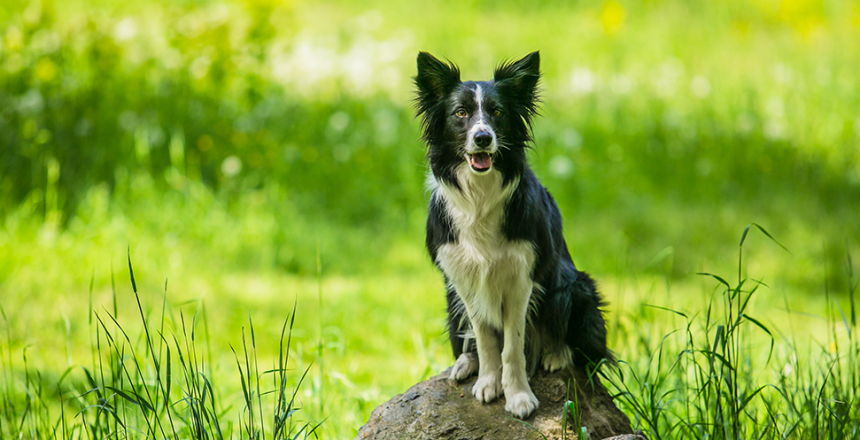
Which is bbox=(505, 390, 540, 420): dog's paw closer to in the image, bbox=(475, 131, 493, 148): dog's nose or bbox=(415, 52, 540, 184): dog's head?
bbox=(415, 52, 540, 184): dog's head

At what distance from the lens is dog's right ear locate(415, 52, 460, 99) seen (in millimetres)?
2520

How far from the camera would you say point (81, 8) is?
317 inches

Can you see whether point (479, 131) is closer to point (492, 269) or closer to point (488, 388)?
point (492, 269)

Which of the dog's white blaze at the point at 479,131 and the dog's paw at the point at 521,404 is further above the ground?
the dog's white blaze at the point at 479,131

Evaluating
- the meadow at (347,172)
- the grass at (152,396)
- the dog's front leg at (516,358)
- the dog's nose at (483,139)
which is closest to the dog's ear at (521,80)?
the dog's nose at (483,139)

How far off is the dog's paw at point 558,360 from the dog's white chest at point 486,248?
0.37 metres

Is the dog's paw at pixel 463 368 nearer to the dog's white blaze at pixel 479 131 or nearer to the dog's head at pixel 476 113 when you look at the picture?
the dog's head at pixel 476 113

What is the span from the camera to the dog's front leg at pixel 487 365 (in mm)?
2621


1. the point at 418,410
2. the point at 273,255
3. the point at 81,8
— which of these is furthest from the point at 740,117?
the point at 81,8

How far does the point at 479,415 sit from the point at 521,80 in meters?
1.25

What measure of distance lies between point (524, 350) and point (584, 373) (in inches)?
11.2

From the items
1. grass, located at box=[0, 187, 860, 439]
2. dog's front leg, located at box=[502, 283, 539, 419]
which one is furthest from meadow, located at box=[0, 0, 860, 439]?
dog's front leg, located at box=[502, 283, 539, 419]

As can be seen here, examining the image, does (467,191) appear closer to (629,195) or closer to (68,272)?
(68,272)

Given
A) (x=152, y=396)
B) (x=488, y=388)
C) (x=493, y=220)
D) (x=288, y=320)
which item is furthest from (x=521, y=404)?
(x=288, y=320)
